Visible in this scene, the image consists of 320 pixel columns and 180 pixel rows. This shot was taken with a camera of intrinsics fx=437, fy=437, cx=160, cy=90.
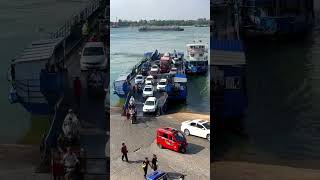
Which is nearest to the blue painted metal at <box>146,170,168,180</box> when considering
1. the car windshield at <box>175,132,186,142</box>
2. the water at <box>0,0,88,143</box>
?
the car windshield at <box>175,132,186,142</box>

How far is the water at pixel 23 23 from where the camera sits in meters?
5.62

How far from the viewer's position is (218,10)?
5.75 metres

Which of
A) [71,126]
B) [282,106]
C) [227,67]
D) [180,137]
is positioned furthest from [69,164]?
[282,106]

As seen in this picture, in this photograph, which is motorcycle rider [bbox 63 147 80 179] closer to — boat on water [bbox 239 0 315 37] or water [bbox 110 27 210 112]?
water [bbox 110 27 210 112]

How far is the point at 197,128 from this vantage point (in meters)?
6.16

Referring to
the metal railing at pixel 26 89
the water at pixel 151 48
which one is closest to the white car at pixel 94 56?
the water at pixel 151 48

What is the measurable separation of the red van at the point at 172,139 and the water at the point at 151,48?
1.62 ft

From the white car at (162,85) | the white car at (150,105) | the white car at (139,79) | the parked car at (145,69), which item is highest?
the parked car at (145,69)

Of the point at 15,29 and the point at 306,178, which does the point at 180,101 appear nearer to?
the point at 306,178

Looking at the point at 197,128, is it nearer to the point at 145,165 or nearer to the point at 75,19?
the point at 145,165

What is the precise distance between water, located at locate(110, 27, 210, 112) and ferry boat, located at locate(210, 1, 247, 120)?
0.33 metres

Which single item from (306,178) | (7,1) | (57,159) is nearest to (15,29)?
(7,1)

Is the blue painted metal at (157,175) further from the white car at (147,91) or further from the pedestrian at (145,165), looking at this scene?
the white car at (147,91)

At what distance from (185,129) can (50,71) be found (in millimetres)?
2064
